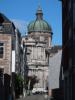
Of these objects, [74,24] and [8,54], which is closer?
[74,24]

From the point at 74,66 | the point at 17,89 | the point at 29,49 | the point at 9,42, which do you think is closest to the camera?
the point at 74,66

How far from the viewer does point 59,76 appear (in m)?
80.7

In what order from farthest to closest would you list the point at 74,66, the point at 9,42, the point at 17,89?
1. the point at 17,89
2. the point at 9,42
3. the point at 74,66

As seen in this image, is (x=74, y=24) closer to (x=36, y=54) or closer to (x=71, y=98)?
(x=71, y=98)

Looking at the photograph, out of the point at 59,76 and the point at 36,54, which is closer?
the point at 59,76

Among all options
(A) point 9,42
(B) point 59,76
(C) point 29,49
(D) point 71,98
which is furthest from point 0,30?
(C) point 29,49

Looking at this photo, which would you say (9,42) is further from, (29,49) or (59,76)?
(29,49)

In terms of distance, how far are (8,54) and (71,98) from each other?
98.7 feet

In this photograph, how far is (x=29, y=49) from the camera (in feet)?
630

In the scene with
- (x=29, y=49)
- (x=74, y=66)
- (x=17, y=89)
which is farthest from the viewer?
(x=29, y=49)

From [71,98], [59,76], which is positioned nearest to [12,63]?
[59,76]

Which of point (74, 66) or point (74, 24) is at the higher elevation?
point (74, 24)

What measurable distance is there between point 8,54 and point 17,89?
33.4ft

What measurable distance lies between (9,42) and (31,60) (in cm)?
11752
